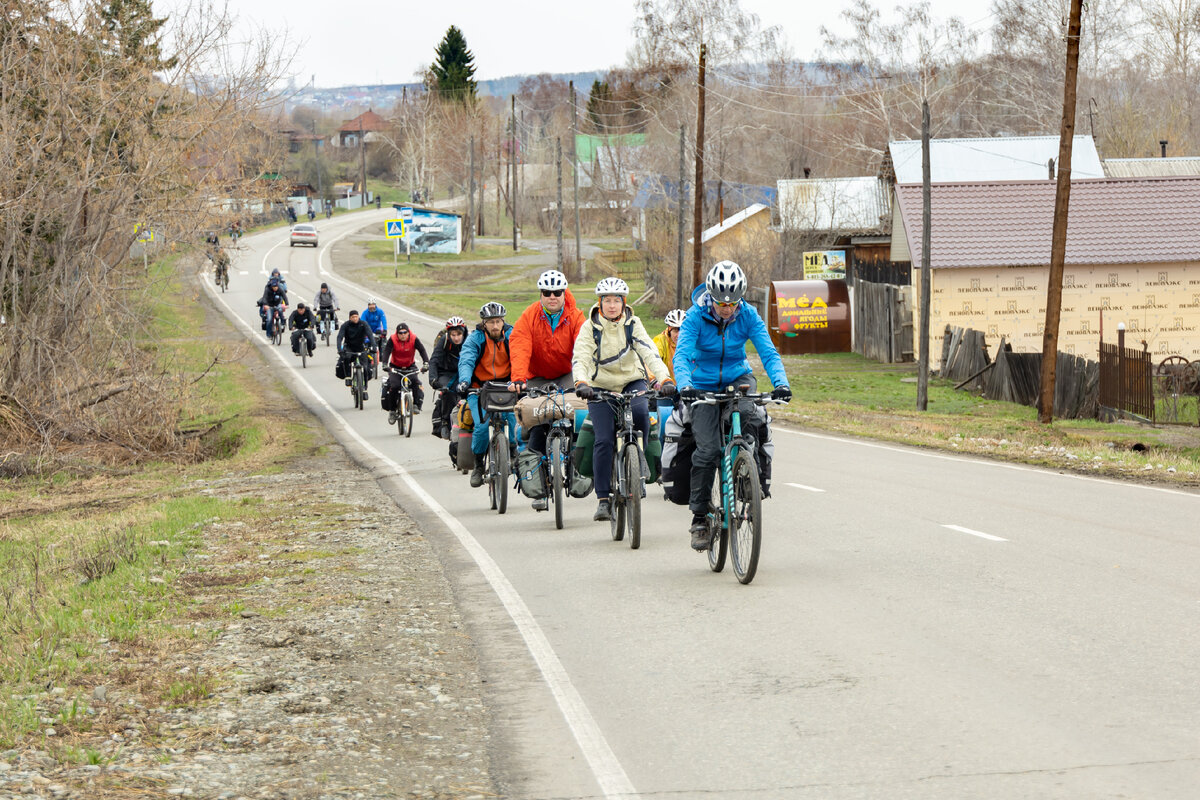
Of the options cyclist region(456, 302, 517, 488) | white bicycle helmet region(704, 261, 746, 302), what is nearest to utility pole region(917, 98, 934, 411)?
cyclist region(456, 302, 517, 488)

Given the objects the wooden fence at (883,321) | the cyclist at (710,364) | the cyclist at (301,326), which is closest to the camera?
the cyclist at (710,364)

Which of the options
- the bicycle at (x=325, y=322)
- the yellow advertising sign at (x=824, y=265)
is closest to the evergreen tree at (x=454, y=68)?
the yellow advertising sign at (x=824, y=265)

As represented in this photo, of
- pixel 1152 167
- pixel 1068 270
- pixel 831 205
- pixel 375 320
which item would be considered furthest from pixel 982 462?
pixel 831 205

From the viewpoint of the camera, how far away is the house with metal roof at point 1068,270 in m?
38.6

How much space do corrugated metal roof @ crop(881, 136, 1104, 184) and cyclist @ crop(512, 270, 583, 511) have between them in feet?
130

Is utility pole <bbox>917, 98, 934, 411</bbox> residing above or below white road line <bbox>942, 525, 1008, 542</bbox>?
above

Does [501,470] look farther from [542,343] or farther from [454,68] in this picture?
[454,68]

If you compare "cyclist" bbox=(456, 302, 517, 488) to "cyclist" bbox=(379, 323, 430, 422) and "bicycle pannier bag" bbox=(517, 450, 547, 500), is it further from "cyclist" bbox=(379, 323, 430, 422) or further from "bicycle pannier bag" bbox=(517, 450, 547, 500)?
"cyclist" bbox=(379, 323, 430, 422)

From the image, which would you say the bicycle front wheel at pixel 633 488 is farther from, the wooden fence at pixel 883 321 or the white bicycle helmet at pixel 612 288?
the wooden fence at pixel 883 321

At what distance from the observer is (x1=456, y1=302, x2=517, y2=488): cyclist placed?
13.7m

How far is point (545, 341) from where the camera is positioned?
1241 centimetres

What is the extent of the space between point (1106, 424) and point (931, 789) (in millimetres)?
22152

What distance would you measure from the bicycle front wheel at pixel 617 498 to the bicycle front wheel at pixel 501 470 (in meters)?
2.08

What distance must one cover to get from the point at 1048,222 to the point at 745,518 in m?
33.3
